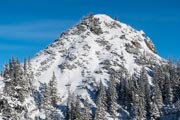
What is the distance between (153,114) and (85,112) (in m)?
26.2

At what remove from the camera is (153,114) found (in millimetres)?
150250

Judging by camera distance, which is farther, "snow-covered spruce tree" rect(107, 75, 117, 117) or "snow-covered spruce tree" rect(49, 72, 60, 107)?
"snow-covered spruce tree" rect(49, 72, 60, 107)

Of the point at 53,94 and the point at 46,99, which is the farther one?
the point at 53,94

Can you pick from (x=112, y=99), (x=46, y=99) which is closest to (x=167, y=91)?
(x=112, y=99)

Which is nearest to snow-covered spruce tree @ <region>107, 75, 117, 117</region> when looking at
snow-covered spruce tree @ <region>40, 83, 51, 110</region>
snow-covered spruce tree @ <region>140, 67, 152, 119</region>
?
snow-covered spruce tree @ <region>140, 67, 152, 119</region>

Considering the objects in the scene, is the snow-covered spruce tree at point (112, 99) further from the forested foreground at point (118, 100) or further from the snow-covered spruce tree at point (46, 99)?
the snow-covered spruce tree at point (46, 99)

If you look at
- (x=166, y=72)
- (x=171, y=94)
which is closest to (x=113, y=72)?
(x=166, y=72)

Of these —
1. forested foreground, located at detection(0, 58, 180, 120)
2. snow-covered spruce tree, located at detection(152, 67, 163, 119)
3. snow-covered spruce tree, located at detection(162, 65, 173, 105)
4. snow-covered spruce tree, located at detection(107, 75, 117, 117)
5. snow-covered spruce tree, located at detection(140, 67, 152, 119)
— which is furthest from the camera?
snow-covered spruce tree, located at detection(162, 65, 173, 105)

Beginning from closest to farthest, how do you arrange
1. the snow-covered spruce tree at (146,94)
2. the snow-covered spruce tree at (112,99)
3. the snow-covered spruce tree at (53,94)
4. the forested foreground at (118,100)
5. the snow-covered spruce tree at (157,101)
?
the forested foreground at (118,100)
the snow-covered spruce tree at (157,101)
the snow-covered spruce tree at (146,94)
the snow-covered spruce tree at (112,99)
the snow-covered spruce tree at (53,94)

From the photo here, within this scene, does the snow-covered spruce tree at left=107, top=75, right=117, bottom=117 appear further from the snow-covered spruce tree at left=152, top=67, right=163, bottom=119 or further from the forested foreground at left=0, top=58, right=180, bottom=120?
the snow-covered spruce tree at left=152, top=67, right=163, bottom=119

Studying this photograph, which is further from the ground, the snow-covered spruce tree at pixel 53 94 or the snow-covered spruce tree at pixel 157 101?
the snow-covered spruce tree at pixel 53 94

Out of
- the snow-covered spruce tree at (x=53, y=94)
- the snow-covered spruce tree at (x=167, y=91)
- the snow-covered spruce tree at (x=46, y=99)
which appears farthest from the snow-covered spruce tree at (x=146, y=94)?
the snow-covered spruce tree at (x=46, y=99)

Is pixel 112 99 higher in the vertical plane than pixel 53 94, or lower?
lower

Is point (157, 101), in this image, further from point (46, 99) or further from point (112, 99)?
point (46, 99)
